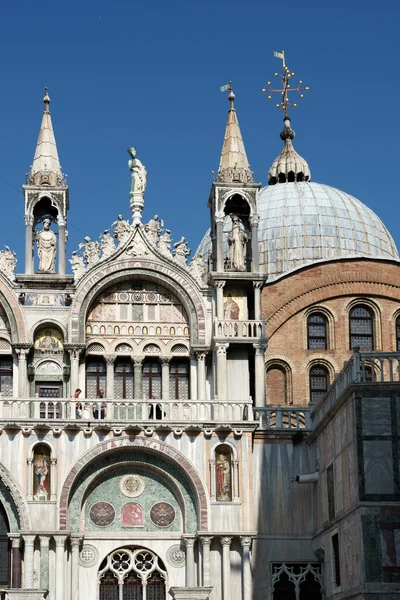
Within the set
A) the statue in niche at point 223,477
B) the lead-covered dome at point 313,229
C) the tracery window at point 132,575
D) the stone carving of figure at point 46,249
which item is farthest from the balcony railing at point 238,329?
the lead-covered dome at point 313,229

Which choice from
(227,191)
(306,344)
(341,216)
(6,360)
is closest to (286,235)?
(341,216)

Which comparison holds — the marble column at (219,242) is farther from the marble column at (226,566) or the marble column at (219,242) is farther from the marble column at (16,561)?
the marble column at (16,561)

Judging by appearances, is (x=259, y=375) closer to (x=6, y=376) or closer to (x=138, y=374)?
(x=138, y=374)

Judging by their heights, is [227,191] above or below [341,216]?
below

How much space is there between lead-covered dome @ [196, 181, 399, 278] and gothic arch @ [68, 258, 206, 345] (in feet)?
39.8

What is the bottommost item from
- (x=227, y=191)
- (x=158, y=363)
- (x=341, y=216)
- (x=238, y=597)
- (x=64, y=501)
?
(x=238, y=597)

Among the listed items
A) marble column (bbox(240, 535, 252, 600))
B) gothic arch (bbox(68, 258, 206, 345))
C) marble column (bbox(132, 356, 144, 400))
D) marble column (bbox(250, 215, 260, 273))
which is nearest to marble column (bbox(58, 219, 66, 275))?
gothic arch (bbox(68, 258, 206, 345))

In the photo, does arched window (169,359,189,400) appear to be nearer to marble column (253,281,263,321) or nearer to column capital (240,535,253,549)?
marble column (253,281,263,321)

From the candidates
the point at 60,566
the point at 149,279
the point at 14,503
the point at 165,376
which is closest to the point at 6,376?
the point at 165,376

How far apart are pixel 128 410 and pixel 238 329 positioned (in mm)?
4483

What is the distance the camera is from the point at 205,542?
31.9 metres

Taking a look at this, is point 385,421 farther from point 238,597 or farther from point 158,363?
point 158,363

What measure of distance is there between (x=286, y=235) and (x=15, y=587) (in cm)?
2250

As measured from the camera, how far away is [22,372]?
35062mm
